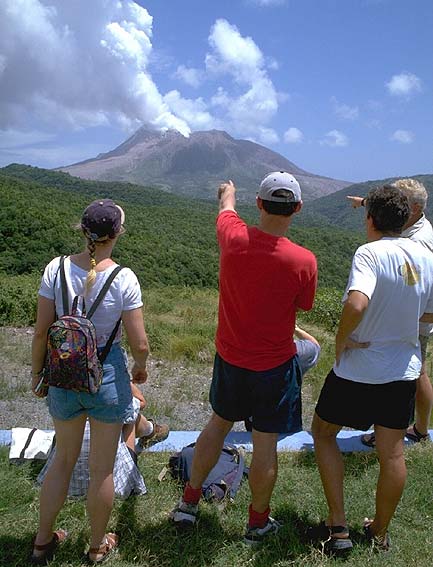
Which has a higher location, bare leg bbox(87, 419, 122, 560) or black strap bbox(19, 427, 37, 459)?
bare leg bbox(87, 419, 122, 560)

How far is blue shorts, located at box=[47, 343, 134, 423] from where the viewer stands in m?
1.80

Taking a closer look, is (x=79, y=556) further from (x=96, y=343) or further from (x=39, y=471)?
(x=96, y=343)

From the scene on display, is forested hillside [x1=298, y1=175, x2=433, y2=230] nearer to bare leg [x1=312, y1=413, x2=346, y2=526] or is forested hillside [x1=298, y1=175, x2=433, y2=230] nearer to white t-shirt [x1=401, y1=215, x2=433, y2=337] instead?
white t-shirt [x1=401, y1=215, x2=433, y2=337]

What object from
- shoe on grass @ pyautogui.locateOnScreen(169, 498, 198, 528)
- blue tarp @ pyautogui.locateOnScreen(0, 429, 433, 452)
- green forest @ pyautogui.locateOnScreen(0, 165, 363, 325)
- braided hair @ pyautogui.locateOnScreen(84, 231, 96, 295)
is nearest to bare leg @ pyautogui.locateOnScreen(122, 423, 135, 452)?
blue tarp @ pyautogui.locateOnScreen(0, 429, 433, 452)

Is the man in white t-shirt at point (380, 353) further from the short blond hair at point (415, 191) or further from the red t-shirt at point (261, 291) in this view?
the short blond hair at point (415, 191)

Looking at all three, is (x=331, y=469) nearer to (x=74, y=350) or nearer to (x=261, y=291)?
(x=261, y=291)

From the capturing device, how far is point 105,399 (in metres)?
1.81

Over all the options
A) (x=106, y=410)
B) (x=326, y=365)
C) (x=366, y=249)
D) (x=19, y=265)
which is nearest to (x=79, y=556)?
(x=106, y=410)

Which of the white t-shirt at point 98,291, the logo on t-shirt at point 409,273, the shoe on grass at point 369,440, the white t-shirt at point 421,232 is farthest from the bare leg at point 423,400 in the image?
the white t-shirt at point 98,291

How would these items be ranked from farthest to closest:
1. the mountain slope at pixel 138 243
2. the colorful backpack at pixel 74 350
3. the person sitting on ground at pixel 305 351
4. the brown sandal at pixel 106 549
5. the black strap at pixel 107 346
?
the mountain slope at pixel 138 243 < the person sitting on ground at pixel 305 351 < the brown sandal at pixel 106 549 < the black strap at pixel 107 346 < the colorful backpack at pixel 74 350

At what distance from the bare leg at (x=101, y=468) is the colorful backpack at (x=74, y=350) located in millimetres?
202

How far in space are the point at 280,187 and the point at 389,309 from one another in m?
0.62

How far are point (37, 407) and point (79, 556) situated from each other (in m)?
1.84

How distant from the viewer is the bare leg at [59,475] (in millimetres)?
1883
